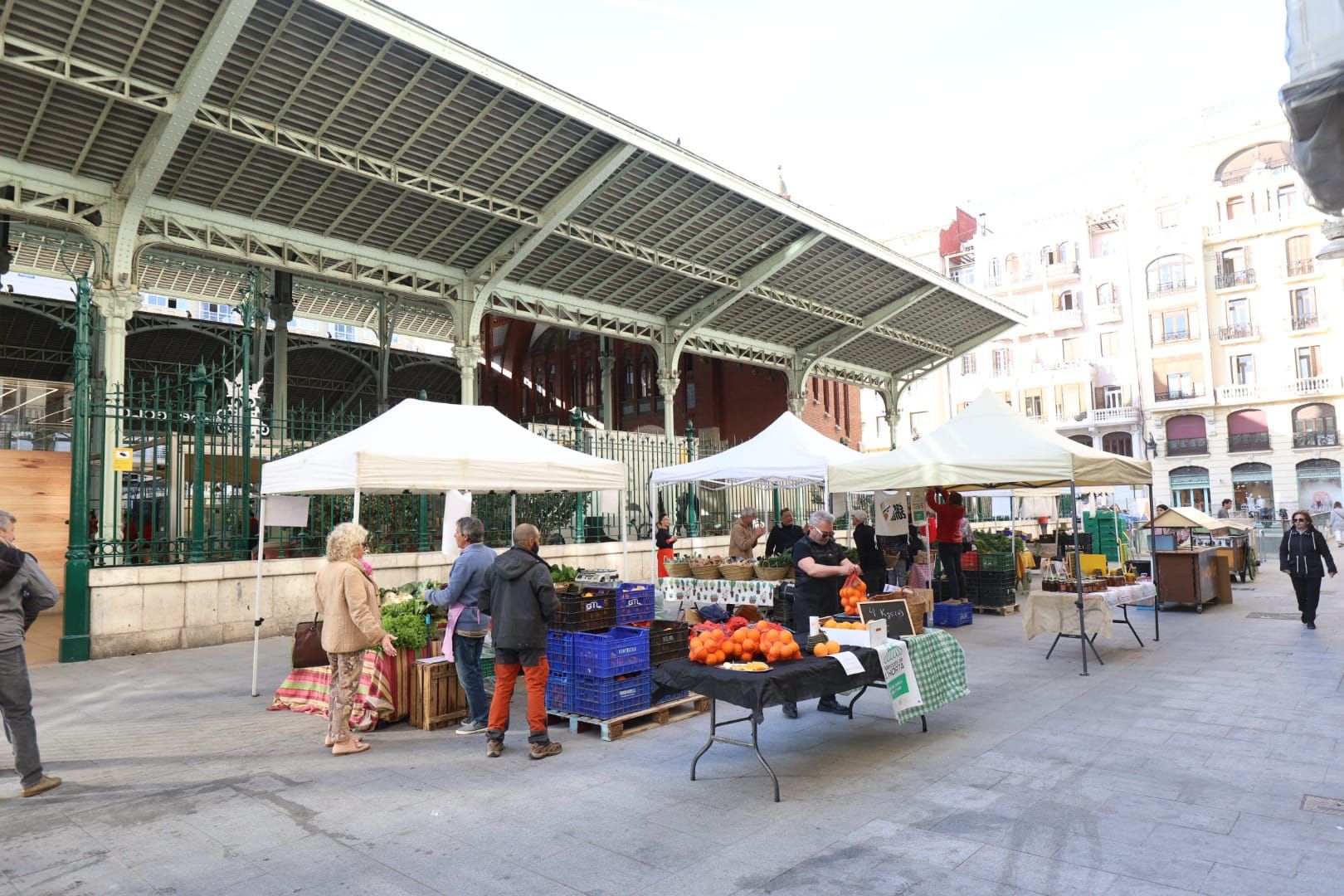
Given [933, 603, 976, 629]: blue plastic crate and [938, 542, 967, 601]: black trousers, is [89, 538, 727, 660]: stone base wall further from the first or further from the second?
[938, 542, 967, 601]: black trousers

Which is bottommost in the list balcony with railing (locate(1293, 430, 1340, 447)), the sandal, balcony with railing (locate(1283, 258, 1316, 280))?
the sandal

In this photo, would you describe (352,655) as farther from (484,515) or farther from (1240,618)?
(1240,618)

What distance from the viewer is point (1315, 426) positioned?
40.9 m

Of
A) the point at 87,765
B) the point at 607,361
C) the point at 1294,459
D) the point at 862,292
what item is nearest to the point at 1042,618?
the point at 87,765

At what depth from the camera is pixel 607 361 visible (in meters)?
25.8

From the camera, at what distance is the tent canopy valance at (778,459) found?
1173 cm

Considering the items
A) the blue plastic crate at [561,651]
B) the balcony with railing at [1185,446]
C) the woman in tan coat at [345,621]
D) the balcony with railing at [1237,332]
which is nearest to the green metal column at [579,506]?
the blue plastic crate at [561,651]

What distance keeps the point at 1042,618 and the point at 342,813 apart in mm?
7900

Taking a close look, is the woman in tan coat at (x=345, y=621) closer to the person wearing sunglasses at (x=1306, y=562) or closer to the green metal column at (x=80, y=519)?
the green metal column at (x=80, y=519)

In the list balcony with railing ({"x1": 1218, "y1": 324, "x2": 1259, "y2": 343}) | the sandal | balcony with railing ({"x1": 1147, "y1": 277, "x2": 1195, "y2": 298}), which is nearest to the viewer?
the sandal

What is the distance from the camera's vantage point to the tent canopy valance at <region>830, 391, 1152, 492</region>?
9.52 m

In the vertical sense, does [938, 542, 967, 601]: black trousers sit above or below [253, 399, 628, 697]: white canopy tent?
below

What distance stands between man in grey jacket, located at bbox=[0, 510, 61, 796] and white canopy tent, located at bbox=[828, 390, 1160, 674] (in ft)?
28.6

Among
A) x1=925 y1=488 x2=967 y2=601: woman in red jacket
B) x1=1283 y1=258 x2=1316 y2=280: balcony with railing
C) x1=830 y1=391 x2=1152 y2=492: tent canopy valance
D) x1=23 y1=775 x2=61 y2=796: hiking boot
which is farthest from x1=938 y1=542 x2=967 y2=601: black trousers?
x1=1283 y1=258 x2=1316 y2=280: balcony with railing
